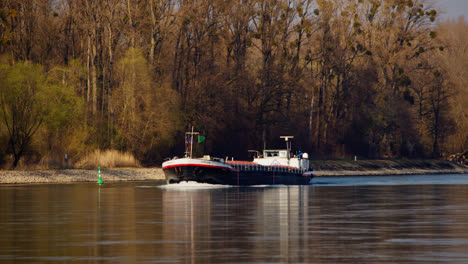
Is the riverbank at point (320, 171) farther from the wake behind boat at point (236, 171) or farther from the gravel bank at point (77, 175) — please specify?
the wake behind boat at point (236, 171)

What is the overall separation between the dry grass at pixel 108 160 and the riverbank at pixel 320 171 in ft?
5.82

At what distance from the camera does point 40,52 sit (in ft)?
323

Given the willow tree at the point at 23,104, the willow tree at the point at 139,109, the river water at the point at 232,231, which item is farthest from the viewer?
the willow tree at the point at 139,109

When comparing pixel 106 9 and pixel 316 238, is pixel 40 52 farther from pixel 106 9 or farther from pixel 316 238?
pixel 316 238

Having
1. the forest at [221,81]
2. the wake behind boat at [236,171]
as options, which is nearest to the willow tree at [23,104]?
the forest at [221,81]

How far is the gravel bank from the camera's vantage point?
74.4 meters

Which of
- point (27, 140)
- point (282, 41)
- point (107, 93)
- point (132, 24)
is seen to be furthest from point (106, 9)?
point (282, 41)

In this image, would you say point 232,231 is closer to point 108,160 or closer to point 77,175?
point 77,175

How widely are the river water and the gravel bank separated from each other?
28.5 m

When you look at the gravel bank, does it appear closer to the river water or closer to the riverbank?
the riverbank

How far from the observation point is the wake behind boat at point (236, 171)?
71.6 meters

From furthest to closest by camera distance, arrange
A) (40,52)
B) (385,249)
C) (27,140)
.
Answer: (40,52) → (27,140) → (385,249)

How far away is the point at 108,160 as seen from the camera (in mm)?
85062

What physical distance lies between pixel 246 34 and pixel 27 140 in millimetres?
37879
